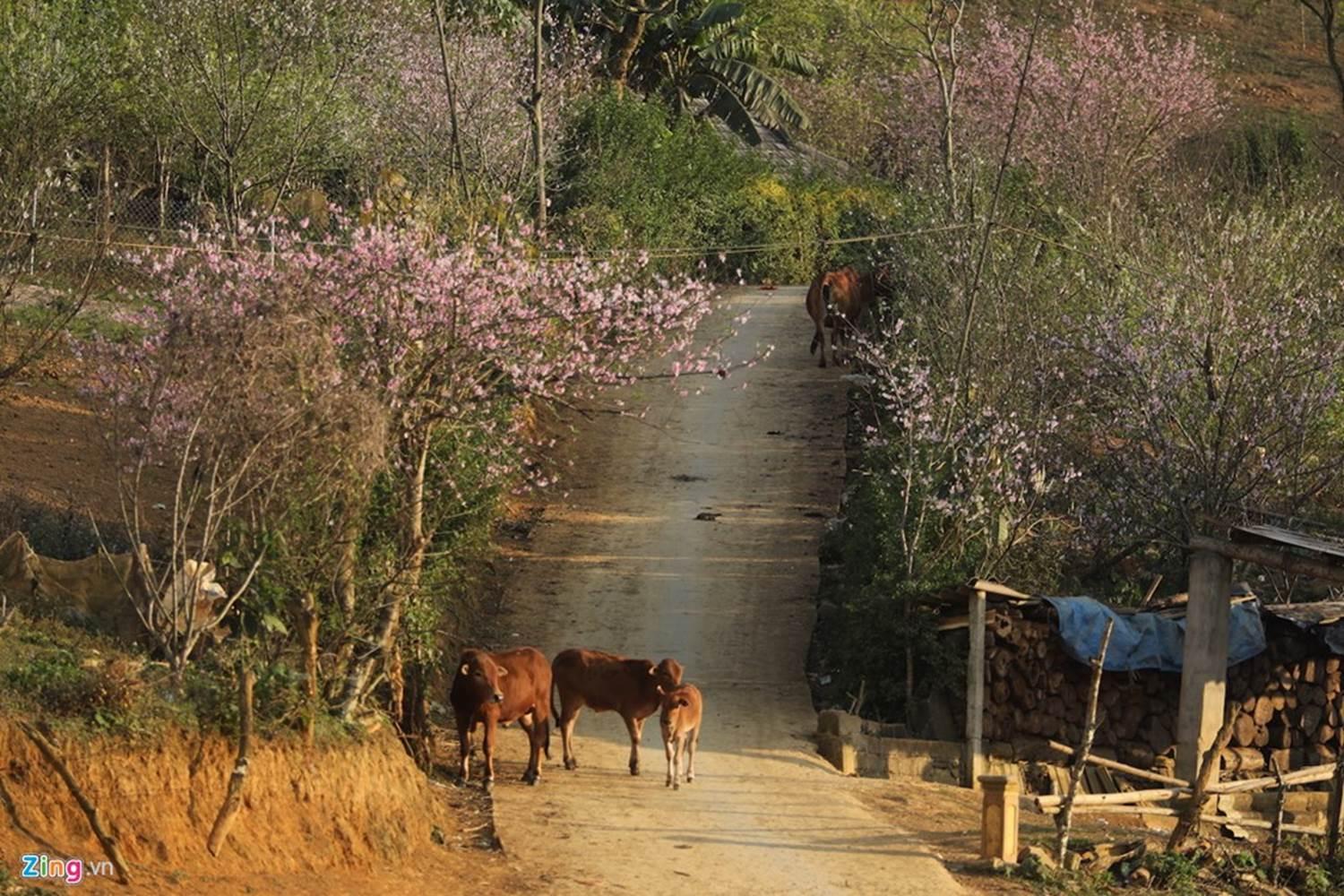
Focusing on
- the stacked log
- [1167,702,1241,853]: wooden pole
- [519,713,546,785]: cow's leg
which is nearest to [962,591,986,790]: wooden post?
the stacked log

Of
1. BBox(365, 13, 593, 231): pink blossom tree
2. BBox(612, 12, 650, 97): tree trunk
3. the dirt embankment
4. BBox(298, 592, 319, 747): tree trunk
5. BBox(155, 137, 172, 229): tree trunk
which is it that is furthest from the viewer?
BBox(612, 12, 650, 97): tree trunk

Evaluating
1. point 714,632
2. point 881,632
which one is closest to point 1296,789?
point 881,632

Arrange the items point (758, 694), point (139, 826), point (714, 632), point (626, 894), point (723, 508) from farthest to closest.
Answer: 1. point (723, 508)
2. point (714, 632)
3. point (758, 694)
4. point (626, 894)
5. point (139, 826)

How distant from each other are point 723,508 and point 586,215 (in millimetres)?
8404

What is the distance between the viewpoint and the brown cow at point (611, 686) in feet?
49.7

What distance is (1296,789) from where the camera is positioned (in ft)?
60.3

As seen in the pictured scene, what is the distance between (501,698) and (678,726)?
1.38 m

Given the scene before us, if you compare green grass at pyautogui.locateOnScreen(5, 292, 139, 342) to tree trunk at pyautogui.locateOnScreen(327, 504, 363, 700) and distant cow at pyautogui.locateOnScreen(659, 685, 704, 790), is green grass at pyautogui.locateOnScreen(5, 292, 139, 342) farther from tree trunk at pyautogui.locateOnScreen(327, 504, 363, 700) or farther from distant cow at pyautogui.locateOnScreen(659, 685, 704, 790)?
distant cow at pyautogui.locateOnScreen(659, 685, 704, 790)

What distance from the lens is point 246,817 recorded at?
1162 cm

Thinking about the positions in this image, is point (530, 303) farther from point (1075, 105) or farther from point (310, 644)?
point (1075, 105)

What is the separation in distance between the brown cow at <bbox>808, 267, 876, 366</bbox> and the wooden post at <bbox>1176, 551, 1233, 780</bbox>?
1135cm

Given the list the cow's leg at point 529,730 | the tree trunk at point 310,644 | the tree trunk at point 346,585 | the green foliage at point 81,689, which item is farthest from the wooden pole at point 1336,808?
the green foliage at point 81,689

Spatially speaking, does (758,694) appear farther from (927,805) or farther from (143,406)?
(143,406)

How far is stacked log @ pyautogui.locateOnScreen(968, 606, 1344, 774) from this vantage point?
712 inches
